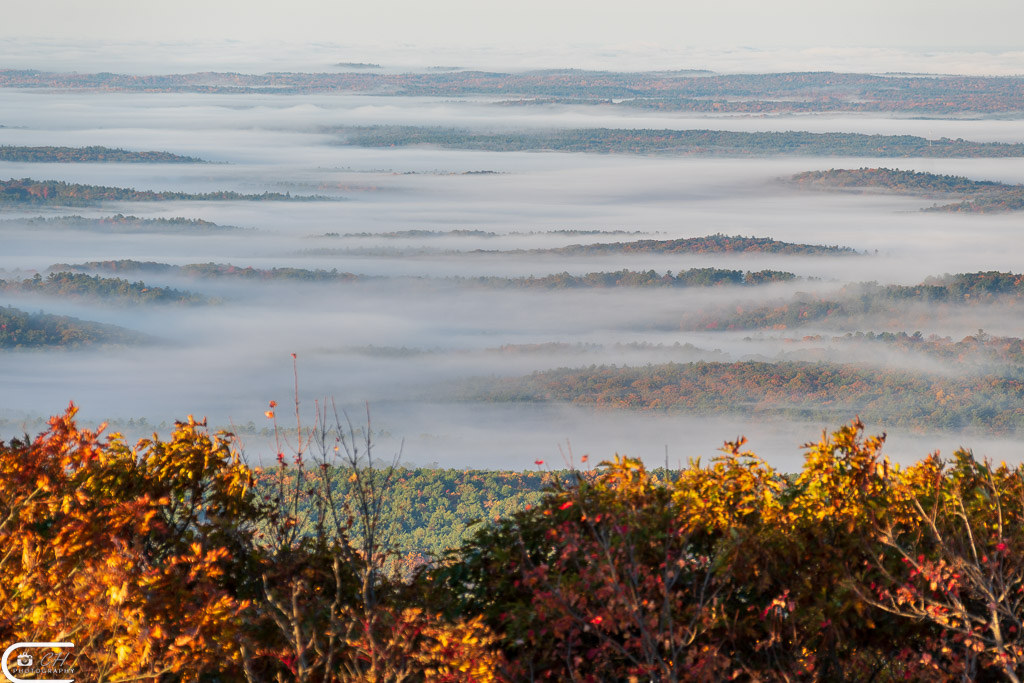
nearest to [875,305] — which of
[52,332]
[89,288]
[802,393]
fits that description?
[802,393]

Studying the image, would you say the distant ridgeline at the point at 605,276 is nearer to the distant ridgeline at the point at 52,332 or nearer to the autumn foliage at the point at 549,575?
the distant ridgeline at the point at 52,332

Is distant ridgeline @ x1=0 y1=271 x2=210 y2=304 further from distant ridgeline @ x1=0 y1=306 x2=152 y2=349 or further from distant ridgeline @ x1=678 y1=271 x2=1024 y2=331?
distant ridgeline @ x1=678 y1=271 x2=1024 y2=331

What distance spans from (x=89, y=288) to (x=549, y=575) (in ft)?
549

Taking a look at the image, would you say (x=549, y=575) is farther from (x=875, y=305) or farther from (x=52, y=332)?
(x=875, y=305)

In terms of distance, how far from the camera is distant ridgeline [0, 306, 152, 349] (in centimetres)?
13675

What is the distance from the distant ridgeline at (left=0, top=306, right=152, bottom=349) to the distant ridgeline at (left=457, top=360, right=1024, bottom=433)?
52.2 metres

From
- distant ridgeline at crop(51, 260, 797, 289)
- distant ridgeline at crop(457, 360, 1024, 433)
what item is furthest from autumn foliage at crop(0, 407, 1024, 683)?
distant ridgeline at crop(51, 260, 797, 289)

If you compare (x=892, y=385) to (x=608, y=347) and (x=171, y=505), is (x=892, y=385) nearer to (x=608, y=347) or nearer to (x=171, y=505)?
(x=608, y=347)

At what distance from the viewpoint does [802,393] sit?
13250cm

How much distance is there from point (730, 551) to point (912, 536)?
60.8 inches

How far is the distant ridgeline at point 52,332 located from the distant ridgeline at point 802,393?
52211 millimetres

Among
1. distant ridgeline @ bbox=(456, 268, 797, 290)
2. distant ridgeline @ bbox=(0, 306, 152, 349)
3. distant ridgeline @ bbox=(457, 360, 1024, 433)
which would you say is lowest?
distant ridgeline @ bbox=(457, 360, 1024, 433)

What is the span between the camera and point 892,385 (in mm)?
128500

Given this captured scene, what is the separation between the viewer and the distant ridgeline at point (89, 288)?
162625mm
